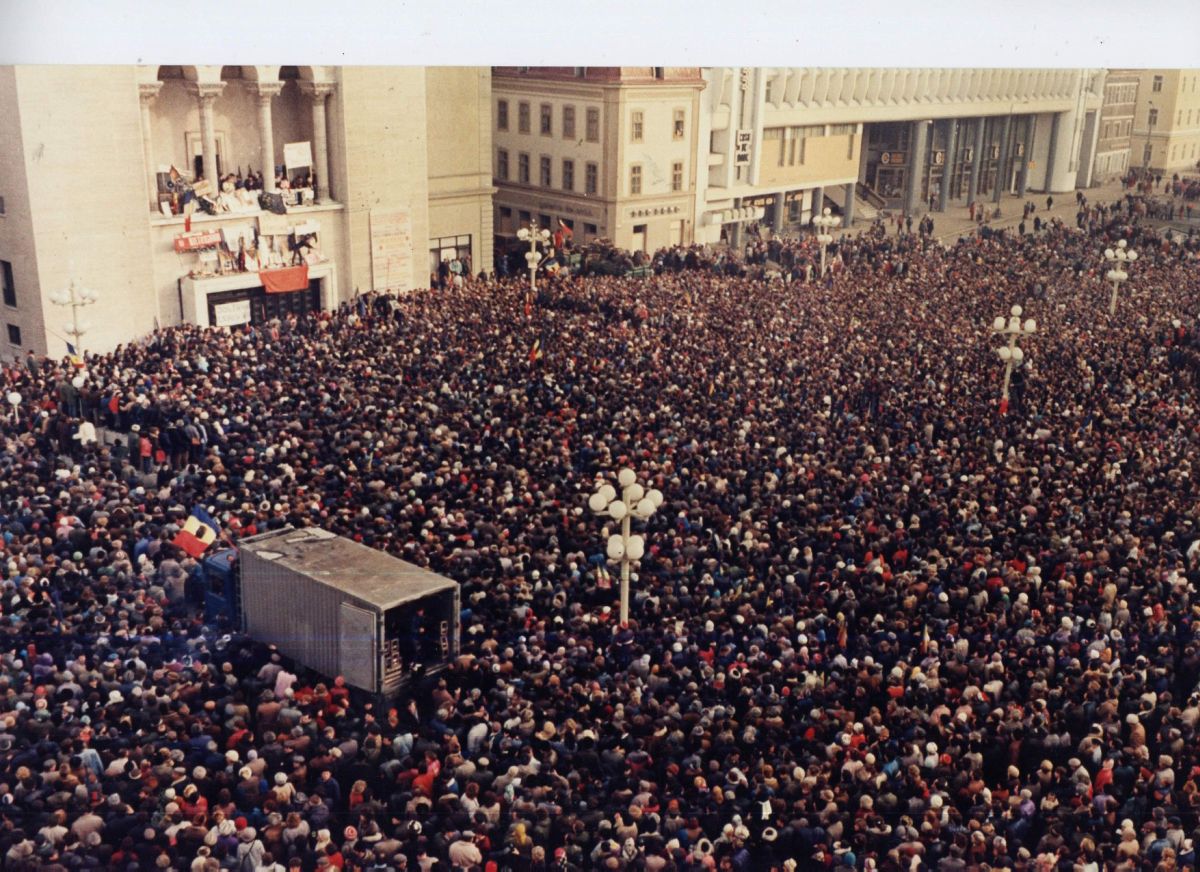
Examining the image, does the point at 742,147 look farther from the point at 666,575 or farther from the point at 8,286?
the point at 8,286

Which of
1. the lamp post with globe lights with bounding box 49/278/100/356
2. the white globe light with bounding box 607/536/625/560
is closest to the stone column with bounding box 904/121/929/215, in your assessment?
the white globe light with bounding box 607/536/625/560

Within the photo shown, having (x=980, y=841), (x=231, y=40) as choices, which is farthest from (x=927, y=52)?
(x=980, y=841)

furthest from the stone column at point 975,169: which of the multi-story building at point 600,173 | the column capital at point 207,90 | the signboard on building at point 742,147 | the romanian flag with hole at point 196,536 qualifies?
the romanian flag with hole at point 196,536

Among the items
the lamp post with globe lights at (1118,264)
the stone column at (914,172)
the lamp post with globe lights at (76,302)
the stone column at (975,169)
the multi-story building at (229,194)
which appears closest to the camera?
the multi-story building at (229,194)

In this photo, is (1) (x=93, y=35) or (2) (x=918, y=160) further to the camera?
(2) (x=918, y=160)

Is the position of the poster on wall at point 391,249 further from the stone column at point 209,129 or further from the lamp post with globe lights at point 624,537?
the lamp post with globe lights at point 624,537

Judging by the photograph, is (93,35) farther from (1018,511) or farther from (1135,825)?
(1018,511)
